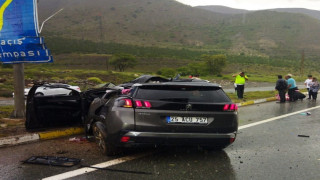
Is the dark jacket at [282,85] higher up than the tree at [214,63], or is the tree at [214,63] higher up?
the dark jacket at [282,85]

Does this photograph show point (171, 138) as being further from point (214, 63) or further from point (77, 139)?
point (214, 63)

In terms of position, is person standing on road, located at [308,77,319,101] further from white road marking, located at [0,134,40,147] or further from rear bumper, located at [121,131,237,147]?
white road marking, located at [0,134,40,147]

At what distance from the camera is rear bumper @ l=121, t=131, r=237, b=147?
5133 millimetres

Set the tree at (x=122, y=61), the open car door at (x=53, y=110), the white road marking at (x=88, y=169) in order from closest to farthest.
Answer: the white road marking at (x=88, y=169) → the open car door at (x=53, y=110) → the tree at (x=122, y=61)

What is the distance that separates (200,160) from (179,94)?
1184 mm

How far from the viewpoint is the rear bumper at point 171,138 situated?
513 centimetres

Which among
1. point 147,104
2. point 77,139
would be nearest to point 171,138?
point 147,104

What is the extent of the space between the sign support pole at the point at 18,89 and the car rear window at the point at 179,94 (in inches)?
213

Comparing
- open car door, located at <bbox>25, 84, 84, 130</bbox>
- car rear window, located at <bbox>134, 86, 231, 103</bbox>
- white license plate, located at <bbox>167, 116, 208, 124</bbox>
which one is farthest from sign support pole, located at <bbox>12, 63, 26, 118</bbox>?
white license plate, located at <bbox>167, 116, 208, 124</bbox>

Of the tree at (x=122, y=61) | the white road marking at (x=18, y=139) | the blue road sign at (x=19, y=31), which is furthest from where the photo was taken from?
the tree at (x=122, y=61)

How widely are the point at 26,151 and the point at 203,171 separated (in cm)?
340

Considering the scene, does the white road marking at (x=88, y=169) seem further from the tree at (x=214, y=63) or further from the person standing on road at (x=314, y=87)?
the tree at (x=214, y=63)

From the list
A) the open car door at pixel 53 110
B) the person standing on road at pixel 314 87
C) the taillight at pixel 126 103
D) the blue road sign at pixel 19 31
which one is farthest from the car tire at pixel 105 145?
the person standing on road at pixel 314 87

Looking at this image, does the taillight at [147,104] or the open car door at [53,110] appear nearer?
the taillight at [147,104]
